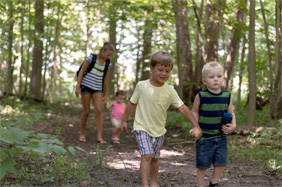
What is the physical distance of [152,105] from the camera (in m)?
3.82

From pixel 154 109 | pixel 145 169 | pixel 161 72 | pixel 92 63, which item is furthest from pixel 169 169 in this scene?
pixel 92 63

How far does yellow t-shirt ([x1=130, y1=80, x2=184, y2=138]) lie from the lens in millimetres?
3812

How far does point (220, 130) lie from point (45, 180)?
83.3 inches

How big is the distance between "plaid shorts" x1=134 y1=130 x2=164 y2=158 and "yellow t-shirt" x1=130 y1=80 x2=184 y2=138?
0.16ft

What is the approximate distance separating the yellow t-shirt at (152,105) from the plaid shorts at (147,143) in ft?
0.16

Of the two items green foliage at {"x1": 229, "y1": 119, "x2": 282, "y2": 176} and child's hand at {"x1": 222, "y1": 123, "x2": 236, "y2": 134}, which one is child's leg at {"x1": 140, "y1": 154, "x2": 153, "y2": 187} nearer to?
child's hand at {"x1": 222, "y1": 123, "x2": 236, "y2": 134}

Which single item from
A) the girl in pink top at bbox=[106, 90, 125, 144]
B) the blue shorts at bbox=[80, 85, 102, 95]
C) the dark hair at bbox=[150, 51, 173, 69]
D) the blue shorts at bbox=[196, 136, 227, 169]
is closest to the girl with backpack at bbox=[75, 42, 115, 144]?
the blue shorts at bbox=[80, 85, 102, 95]

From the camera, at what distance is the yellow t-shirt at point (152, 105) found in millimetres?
3812

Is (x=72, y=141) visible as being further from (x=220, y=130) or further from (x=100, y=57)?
(x=220, y=130)

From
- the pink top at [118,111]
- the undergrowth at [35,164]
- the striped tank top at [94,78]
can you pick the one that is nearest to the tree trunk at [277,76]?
the pink top at [118,111]

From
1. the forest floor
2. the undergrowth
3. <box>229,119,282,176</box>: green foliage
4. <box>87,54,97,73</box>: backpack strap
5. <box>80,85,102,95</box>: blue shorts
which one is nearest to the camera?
the undergrowth

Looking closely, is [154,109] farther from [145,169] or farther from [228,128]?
[228,128]

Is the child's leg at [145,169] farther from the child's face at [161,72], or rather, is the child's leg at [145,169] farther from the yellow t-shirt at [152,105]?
the child's face at [161,72]

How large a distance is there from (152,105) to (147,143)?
0.45m
